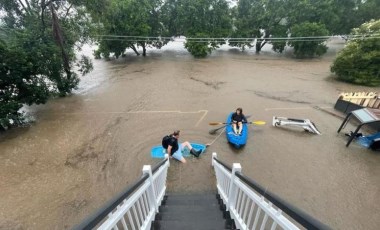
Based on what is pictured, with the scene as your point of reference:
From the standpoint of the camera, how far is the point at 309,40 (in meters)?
19.5

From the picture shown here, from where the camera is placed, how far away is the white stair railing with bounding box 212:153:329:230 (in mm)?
1467

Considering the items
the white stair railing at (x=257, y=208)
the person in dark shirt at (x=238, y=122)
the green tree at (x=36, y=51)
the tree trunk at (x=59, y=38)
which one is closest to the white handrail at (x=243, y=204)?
the white stair railing at (x=257, y=208)

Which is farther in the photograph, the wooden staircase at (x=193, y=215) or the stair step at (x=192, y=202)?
the stair step at (x=192, y=202)

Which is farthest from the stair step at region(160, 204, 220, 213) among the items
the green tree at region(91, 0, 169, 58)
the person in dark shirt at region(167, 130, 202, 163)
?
the green tree at region(91, 0, 169, 58)

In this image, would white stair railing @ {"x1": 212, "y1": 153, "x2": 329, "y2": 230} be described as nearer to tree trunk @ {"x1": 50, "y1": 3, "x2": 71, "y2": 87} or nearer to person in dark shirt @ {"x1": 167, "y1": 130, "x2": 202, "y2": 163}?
person in dark shirt @ {"x1": 167, "y1": 130, "x2": 202, "y2": 163}

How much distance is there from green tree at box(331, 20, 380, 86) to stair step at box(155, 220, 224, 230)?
49.9 feet

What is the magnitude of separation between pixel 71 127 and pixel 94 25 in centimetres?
731

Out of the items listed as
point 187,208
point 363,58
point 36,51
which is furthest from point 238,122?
point 363,58

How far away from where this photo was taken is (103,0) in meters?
11.4

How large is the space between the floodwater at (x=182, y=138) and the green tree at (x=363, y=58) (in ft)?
3.74

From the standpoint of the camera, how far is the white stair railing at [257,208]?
147cm

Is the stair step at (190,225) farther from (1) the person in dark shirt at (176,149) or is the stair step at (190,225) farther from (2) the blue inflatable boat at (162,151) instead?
(2) the blue inflatable boat at (162,151)

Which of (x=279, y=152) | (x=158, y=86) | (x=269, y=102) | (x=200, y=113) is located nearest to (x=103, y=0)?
(x=158, y=86)

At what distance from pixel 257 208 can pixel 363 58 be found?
606 inches
